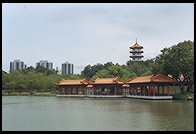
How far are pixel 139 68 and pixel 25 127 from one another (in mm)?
50001

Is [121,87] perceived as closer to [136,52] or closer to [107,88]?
[107,88]

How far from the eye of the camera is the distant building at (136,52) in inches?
3068

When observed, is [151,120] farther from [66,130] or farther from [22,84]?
[22,84]

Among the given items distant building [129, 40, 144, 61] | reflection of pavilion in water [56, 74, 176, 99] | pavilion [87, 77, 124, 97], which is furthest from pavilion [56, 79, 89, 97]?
distant building [129, 40, 144, 61]

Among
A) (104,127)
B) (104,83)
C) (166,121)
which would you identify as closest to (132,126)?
(104,127)

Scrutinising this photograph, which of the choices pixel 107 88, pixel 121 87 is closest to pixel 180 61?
pixel 121 87

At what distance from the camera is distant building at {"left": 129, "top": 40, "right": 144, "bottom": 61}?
256 ft

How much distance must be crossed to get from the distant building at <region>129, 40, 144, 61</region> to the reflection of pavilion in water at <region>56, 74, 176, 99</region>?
28.7m

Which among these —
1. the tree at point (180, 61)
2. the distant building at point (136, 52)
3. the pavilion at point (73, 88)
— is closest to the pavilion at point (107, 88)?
the pavilion at point (73, 88)

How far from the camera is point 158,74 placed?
3812cm

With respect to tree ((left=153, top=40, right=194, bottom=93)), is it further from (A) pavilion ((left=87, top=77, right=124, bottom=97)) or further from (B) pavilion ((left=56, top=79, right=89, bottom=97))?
(B) pavilion ((left=56, top=79, right=89, bottom=97))

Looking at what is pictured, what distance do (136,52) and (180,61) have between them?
145 ft

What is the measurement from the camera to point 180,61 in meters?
34.1

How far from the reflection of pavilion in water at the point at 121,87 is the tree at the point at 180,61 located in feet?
5.25
